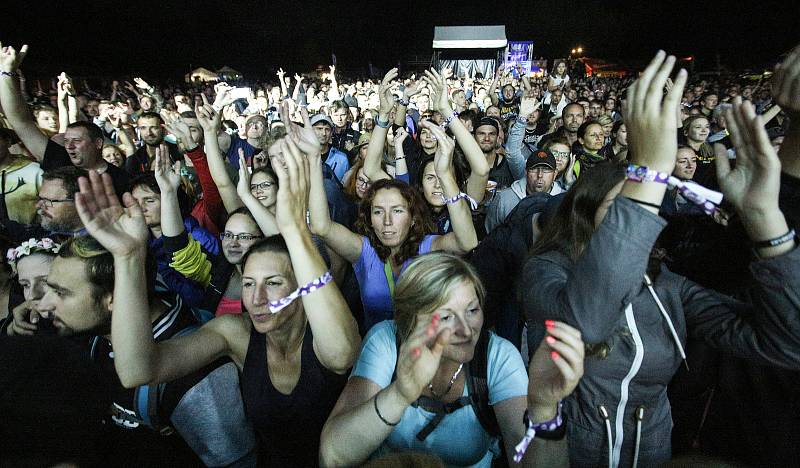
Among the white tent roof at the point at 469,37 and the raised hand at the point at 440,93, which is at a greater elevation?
the white tent roof at the point at 469,37

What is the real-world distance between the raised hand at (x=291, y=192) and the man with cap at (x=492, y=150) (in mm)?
3314

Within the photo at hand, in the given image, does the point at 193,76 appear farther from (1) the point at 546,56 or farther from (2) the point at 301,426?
(1) the point at 546,56

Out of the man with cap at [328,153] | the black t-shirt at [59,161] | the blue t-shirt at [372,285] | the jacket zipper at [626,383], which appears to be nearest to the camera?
the jacket zipper at [626,383]

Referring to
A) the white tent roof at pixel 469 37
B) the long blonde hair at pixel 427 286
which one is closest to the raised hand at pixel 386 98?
the long blonde hair at pixel 427 286

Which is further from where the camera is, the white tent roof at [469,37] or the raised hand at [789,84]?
the white tent roof at [469,37]

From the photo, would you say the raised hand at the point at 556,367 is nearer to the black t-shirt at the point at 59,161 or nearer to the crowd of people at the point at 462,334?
the crowd of people at the point at 462,334

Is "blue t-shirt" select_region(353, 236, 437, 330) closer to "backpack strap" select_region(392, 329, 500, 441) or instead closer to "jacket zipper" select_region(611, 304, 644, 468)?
"backpack strap" select_region(392, 329, 500, 441)

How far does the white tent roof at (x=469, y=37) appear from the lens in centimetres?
3094

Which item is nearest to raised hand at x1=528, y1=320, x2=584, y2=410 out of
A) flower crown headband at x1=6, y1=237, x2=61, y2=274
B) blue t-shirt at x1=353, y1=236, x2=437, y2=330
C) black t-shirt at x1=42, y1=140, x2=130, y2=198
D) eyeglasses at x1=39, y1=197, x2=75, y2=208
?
blue t-shirt at x1=353, y1=236, x2=437, y2=330

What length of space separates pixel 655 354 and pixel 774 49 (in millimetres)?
25286

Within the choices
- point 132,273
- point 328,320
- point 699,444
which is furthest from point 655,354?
point 132,273

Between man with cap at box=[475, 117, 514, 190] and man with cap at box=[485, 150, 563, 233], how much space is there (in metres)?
0.96

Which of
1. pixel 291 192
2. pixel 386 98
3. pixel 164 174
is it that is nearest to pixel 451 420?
pixel 291 192

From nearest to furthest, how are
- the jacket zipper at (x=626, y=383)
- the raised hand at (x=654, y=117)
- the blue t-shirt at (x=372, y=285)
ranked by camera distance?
1. the raised hand at (x=654, y=117)
2. the jacket zipper at (x=626, y=383)
3. the blue t-shirt at (x=372, y=285)
